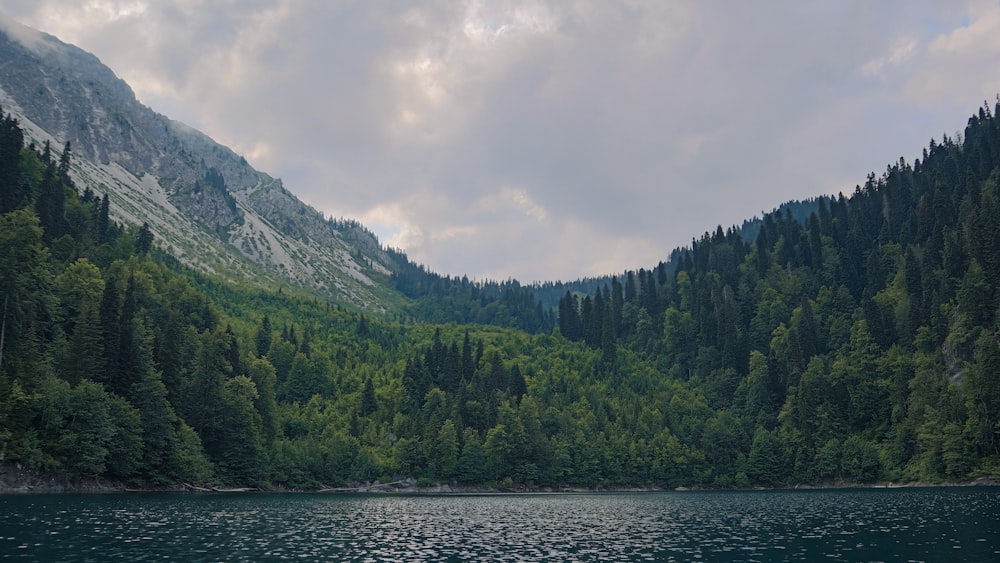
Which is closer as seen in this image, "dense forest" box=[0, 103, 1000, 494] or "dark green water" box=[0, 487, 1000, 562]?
"dark green water" box=[0, 487, 1000, 562]

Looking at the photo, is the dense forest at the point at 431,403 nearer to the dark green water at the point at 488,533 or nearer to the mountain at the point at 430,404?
the mountain at the point at 430,404

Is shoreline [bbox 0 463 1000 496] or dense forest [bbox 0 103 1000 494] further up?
dense forest [bbox 0 103 1000 494]

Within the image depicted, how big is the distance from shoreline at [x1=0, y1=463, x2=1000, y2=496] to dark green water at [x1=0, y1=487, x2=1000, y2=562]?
6414mm

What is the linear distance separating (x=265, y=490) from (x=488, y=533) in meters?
93.6

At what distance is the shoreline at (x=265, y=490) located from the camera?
87000mm

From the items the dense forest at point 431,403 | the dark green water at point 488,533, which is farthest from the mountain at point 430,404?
the dark green water at point 488,533

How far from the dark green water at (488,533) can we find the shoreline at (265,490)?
6.41 meters

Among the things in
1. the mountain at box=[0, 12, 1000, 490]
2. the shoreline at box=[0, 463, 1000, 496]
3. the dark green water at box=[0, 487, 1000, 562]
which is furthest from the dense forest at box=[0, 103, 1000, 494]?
the dark green water at box=[0, 487, 1000, 562]

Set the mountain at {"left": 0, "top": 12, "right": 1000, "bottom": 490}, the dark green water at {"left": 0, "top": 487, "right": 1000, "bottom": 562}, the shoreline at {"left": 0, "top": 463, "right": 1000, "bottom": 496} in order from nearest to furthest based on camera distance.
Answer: the dark green water at {"left": 0, "top": 487, "right": 1000, "bottom": 562} → the shoreline at {"left": 0, "top": 463, "right": 1000, "bottom": 496} → the mountain at {"left": 0, "top": 12, "right": 1000, "bottom": 490}

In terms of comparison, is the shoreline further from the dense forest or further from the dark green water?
the dark green water

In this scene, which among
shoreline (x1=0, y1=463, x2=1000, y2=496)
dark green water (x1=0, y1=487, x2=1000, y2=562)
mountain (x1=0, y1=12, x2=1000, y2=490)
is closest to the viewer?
dark green water (x1=0, y1=487, x2=1000, y2=562)

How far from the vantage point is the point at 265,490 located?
13850 centimetres

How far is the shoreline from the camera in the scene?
87.0 metres

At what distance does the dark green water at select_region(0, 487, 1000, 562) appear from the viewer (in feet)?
143
